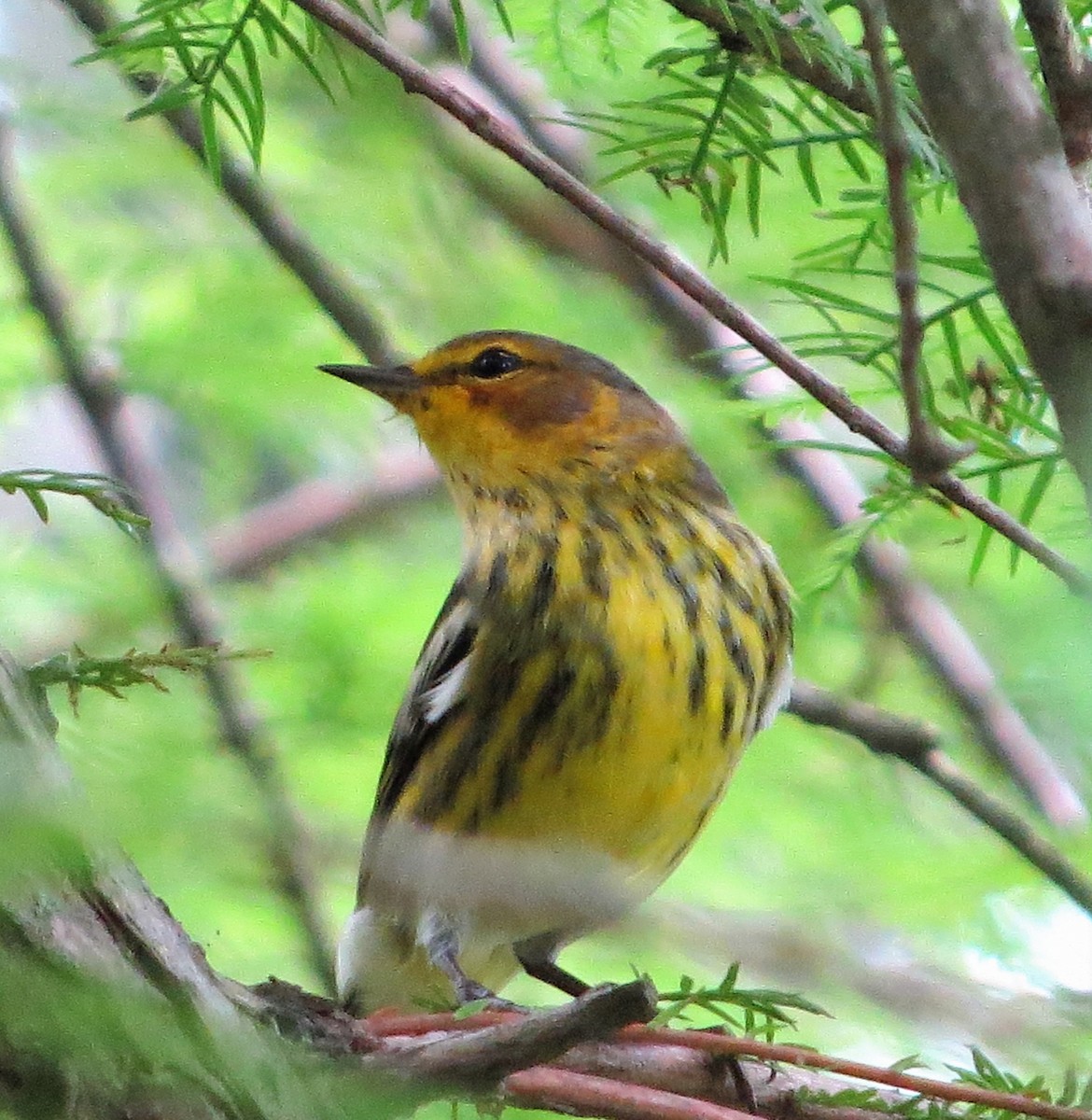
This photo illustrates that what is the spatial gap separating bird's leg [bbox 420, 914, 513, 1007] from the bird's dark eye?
3.52ft

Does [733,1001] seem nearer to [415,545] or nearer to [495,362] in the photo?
[495,362]

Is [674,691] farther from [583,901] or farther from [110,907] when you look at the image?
[110,907]

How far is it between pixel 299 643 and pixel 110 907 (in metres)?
2.38

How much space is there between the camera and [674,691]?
2.57 metres

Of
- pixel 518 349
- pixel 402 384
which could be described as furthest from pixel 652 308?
pixel 402 384

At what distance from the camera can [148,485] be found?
3.91m

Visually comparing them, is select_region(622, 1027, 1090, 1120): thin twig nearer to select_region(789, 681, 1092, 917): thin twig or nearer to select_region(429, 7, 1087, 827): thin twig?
select_region(789, 681, 1092, 917): thin twig

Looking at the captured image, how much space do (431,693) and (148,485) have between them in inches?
53.4

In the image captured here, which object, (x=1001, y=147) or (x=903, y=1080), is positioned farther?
(x=903, y=1080)

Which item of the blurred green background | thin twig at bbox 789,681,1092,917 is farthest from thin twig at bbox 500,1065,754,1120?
thin twig at bbox 789,681,1092,917

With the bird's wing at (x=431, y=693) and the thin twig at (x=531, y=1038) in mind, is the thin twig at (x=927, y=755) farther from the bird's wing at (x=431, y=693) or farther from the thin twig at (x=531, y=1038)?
the thin twig at (x=531, y=1038)

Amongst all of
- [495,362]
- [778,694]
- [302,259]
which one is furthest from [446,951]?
[302,259]

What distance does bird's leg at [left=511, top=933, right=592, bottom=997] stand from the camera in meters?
3.10

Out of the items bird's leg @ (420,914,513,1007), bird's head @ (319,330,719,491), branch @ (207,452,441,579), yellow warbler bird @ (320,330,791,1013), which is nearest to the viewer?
yellow warbler bird @ (320,330,791,1013)
